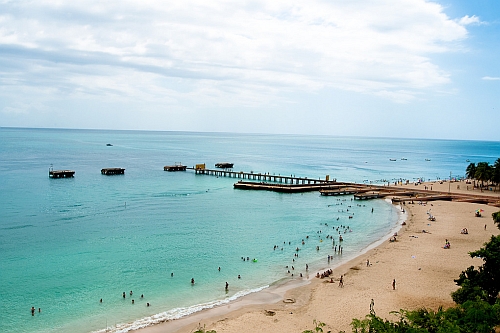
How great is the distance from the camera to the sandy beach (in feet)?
84.5

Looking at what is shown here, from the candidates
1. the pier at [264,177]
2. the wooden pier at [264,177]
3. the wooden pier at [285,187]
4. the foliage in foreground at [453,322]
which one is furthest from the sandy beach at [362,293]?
the wooden pier at [264,177]

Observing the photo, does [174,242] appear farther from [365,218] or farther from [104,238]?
[365,218]

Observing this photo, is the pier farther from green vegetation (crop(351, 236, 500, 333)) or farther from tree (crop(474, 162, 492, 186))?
green vegetation (crop(351, 236, 500, 333))

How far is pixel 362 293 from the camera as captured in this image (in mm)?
30469

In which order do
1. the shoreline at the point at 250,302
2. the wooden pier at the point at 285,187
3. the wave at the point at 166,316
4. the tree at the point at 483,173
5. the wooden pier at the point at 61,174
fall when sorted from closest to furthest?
the wave at the point at 166,316
the shoreline at the point at 250,302
the tree at the point at 483,173
the wooden pier at the point at 285,187
the wooden pier at the point at 61,174

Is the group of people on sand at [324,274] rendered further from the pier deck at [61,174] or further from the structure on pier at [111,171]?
the structure on pier at [111,171]

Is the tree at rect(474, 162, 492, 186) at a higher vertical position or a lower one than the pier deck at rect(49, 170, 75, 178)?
higher

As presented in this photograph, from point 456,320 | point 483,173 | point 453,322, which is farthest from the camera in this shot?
point 483,173

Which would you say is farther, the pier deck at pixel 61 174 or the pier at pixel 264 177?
the pier at pixel 264 177

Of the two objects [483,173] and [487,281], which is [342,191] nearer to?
[483,173]

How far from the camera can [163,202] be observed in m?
67.5

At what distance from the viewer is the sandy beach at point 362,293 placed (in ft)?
84.5

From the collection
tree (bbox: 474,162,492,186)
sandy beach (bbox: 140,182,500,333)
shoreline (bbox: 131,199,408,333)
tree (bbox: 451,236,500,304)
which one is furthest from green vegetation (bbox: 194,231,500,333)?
tree (bbox: 474,162,492,186)

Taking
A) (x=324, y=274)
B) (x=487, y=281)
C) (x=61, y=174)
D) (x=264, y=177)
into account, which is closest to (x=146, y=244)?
(x=324, y=274)
